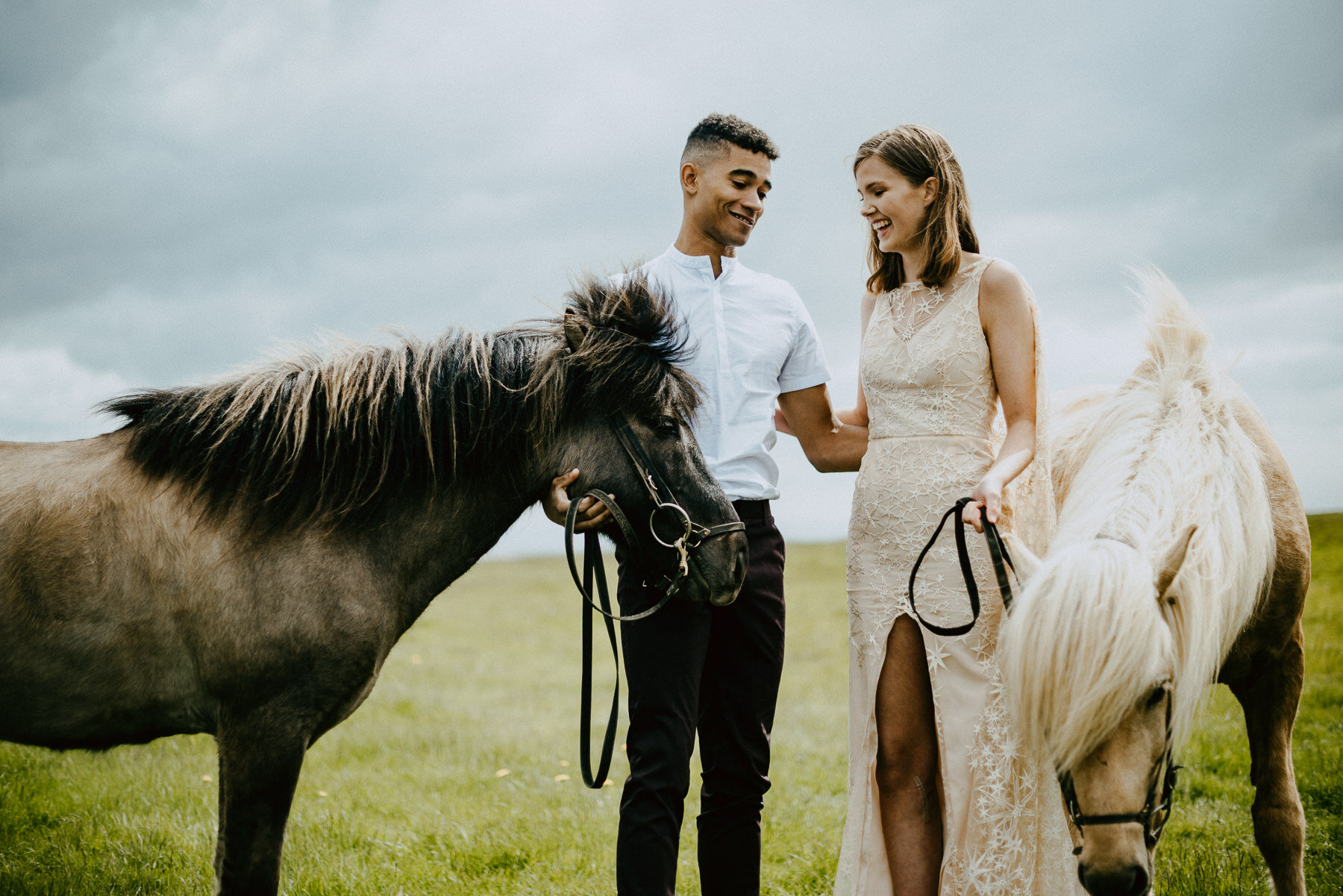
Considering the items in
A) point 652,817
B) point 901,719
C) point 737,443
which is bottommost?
point 652,817

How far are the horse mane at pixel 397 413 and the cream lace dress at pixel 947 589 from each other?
0.76 metres

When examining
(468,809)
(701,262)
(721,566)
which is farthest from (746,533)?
(468,809)

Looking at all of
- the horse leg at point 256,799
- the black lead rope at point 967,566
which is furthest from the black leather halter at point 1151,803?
the horse leg at point 256,799

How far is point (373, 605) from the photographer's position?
267 cm

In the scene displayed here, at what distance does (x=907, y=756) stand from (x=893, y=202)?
1.87 metres

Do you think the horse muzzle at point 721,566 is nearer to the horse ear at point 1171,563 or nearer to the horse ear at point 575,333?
the horse ear at point 575,333

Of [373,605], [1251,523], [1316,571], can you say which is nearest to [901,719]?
[1251,523]

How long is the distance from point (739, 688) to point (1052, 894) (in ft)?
3.82

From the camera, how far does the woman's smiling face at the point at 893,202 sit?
9.42 ft

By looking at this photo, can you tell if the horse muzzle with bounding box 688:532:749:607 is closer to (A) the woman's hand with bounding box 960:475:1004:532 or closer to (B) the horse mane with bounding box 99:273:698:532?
(B) the horse mane with bounding box 99:273:698:532

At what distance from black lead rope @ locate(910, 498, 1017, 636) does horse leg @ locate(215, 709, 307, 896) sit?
1.97m

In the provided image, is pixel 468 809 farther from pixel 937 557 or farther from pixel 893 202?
pixel 893 202

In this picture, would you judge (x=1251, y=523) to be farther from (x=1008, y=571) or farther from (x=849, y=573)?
(x=849, y=573)

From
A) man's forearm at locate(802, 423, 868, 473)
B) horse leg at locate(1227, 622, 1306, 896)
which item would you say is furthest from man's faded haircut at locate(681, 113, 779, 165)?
horse leg at locate(1227, 622, 1306, 896)
